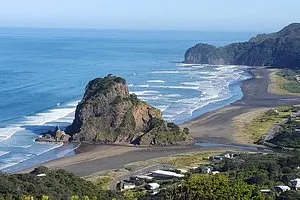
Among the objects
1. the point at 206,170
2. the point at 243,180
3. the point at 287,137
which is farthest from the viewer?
the point at 287,137

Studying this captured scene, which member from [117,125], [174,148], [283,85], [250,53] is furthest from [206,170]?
[250,53]

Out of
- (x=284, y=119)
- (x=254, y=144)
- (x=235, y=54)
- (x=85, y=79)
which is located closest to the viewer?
(x=254, y=144)

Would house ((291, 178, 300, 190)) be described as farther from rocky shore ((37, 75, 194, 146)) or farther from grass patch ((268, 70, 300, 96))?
grass patch ((268, 70, 300, 96))

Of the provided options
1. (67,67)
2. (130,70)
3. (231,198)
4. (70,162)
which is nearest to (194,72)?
(130,70)

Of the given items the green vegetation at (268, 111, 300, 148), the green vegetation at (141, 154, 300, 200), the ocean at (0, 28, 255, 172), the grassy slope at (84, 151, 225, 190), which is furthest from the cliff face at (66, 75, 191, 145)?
the green vegetation at (141, 154, 300, 200)

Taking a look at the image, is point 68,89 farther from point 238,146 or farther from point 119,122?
point 238,146

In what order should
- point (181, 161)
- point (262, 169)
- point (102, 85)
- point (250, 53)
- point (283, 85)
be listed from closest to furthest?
point (262, 169) < point (181, 161) < point (102, 85) < point (283, 85) < point (250, 53)

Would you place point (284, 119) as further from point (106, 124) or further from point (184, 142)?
point (106, 124)

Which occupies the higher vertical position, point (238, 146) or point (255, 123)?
point (255, 123)
